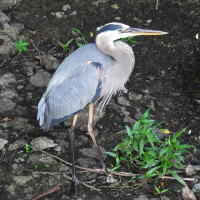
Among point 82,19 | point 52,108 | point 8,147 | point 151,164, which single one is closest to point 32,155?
point 8,147

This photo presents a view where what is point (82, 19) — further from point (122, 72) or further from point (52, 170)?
point (52, 170)

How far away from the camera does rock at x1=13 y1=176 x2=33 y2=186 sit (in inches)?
137

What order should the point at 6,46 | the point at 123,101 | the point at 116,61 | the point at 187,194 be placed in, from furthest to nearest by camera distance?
the point at 6,46 → the point at 123,101 → the point at 116,61 → the point at 187,194

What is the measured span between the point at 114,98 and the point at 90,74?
37.0 inches

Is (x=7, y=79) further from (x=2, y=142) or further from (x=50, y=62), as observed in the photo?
(x=2, y=142)

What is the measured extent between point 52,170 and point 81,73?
954mm

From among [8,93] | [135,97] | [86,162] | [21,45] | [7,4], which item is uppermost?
[7,4]

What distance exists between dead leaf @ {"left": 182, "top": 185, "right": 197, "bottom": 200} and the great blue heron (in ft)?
2.54

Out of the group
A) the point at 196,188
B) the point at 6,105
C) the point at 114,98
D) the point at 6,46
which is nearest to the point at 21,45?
the point at 6,46

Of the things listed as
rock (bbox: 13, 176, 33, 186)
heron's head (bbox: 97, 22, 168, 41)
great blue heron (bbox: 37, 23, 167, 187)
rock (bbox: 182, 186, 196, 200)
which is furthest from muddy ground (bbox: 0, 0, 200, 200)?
heron's head (bbox: 97, 22, 168, 41)

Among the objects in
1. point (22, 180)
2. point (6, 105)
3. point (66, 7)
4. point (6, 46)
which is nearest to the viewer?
point (22, 180)

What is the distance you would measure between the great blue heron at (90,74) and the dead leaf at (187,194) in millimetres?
774

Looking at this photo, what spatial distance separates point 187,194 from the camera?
3.25 meters

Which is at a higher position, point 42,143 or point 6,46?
point 6,46
